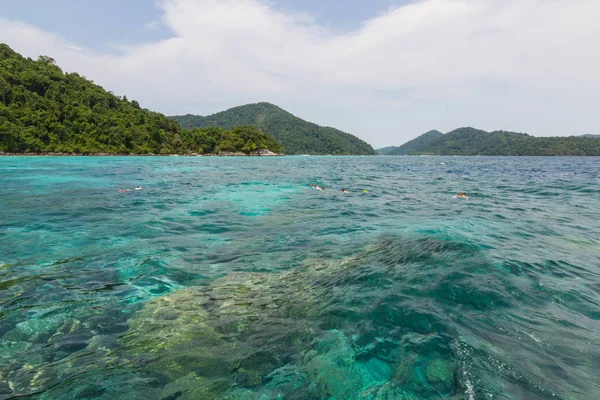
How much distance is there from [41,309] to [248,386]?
4009mm

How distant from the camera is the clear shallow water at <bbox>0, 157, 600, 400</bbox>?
10.9ft

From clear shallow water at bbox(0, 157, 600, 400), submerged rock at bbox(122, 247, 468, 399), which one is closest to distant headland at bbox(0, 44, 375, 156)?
clear shallow water at bbox(0, 157, 600, 400)

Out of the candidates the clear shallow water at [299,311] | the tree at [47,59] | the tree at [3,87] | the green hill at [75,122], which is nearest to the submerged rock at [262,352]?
the clear shallow water at [299,311]

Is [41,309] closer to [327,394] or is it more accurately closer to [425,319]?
[327,394]

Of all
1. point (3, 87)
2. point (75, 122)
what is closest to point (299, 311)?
point (75, 122)

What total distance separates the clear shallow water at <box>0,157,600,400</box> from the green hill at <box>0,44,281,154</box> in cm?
9071

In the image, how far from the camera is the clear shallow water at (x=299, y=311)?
332 cm

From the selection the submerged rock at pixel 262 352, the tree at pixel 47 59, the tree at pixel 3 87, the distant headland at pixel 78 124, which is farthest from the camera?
the tree at pixel 47 59

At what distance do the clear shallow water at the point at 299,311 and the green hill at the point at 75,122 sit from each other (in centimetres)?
9071

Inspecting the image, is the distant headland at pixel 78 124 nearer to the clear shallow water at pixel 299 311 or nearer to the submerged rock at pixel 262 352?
the clear shallow water at pixel 299 311

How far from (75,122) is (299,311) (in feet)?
388

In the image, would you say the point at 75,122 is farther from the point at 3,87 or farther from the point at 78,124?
the point at 3,87

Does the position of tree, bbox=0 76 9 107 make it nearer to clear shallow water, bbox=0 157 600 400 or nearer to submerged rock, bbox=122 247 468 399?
clear shallow water, bbox=0 157 600 400

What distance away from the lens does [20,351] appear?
3746 mm
